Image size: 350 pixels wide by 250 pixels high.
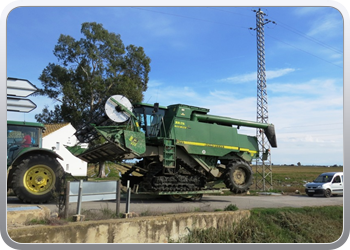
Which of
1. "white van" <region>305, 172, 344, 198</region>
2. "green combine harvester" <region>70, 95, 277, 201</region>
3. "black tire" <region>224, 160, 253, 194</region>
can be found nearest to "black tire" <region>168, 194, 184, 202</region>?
"green combine harvester" <region>70, 95, 277, 201</region>

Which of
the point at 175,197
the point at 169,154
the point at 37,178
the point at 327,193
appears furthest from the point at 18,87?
the point at 327,193

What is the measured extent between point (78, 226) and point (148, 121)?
6.41 m

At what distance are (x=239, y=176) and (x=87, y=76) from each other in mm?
17340

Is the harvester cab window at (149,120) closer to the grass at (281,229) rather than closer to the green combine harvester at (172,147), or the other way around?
the green combine harvester at (172,147)

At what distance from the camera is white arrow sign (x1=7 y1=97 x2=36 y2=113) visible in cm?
500

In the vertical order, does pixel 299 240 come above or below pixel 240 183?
below

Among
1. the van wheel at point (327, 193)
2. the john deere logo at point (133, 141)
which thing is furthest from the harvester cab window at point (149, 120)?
the van wheel at point (327, 193)

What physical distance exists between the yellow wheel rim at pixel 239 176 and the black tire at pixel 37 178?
7156mm

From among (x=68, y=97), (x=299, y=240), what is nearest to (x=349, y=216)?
(x=299, y=240)

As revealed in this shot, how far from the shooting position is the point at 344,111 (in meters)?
5.66

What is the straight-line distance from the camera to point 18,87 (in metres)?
5.06

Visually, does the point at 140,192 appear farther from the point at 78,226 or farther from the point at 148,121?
the point at 78,226

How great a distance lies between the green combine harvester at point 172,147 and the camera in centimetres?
1116

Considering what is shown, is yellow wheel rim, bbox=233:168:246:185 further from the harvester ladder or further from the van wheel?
the van wheel
